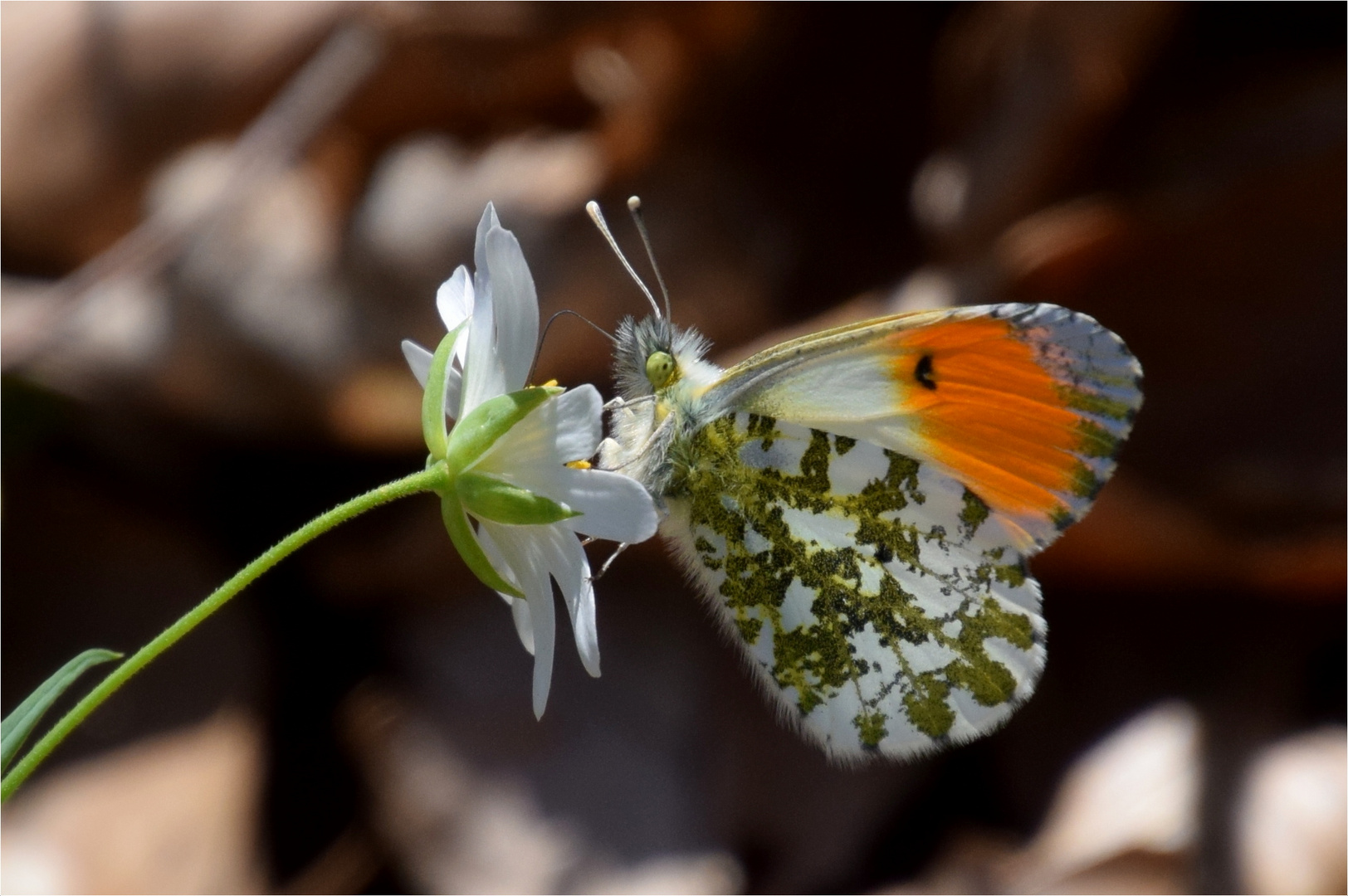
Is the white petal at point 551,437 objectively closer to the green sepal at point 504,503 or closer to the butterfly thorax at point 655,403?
the green sepal at point 504,503

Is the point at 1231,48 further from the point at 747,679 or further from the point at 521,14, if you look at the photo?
the point at 747,679

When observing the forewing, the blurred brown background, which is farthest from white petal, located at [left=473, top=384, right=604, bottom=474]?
the blurred brown background

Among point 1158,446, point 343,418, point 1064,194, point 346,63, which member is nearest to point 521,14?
point 346,63

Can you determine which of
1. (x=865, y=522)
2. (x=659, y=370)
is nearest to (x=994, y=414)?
(x=865, y=522)

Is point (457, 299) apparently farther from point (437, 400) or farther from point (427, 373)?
point (437, 400)

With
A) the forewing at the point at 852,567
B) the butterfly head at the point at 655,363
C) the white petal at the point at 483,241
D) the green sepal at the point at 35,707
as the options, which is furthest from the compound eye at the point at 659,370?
the green sepal at the point at 35,707
